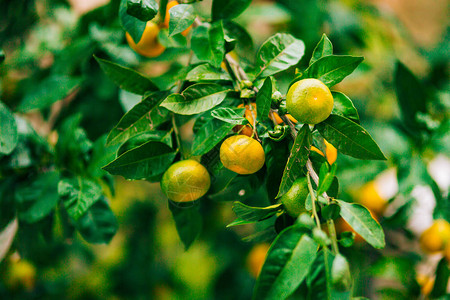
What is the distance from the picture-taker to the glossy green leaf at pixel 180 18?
45cm

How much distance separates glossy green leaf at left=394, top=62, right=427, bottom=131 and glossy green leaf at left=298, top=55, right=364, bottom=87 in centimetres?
45

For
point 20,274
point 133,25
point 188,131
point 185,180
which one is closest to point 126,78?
point 133,25

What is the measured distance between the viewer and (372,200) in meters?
0.96

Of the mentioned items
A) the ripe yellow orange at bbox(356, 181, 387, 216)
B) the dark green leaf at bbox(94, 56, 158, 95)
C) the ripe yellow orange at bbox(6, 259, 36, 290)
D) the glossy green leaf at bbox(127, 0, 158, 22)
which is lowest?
the ripe yellow orange at bbox(6, 259, 36, 290)

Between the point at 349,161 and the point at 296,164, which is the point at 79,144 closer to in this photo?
the point at 296,164

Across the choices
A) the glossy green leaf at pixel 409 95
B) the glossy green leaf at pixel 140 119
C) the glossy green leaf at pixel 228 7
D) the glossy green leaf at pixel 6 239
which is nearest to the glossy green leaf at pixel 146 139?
the glossy green leaf at pixel 140 119

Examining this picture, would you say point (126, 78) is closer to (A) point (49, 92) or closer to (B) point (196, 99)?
(B) point (196, 99)

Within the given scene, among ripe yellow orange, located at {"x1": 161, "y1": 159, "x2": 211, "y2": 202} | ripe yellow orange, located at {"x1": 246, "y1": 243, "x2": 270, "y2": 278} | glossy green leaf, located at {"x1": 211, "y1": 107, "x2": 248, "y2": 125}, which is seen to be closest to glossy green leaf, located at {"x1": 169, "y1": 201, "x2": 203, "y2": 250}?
ripe yellow orange, located at {"x1": 161, "y1": 159, "x2": 211, "y2": 202}

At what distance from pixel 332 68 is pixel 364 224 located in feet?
0.61

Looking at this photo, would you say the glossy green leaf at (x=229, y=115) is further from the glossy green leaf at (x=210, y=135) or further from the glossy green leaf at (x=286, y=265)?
the glossy green leaf at (x=286, y=265)

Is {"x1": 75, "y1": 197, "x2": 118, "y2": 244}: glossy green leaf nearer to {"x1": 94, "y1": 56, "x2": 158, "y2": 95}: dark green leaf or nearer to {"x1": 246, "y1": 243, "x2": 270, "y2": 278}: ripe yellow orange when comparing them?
{"x1": 94, "y1": 56, "x2": 158, "y2": 95}: dark green leaf

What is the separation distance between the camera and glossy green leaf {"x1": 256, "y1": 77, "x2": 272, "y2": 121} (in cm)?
41

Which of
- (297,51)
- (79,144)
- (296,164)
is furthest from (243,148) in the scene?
(79,144)

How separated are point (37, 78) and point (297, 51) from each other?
720mm
